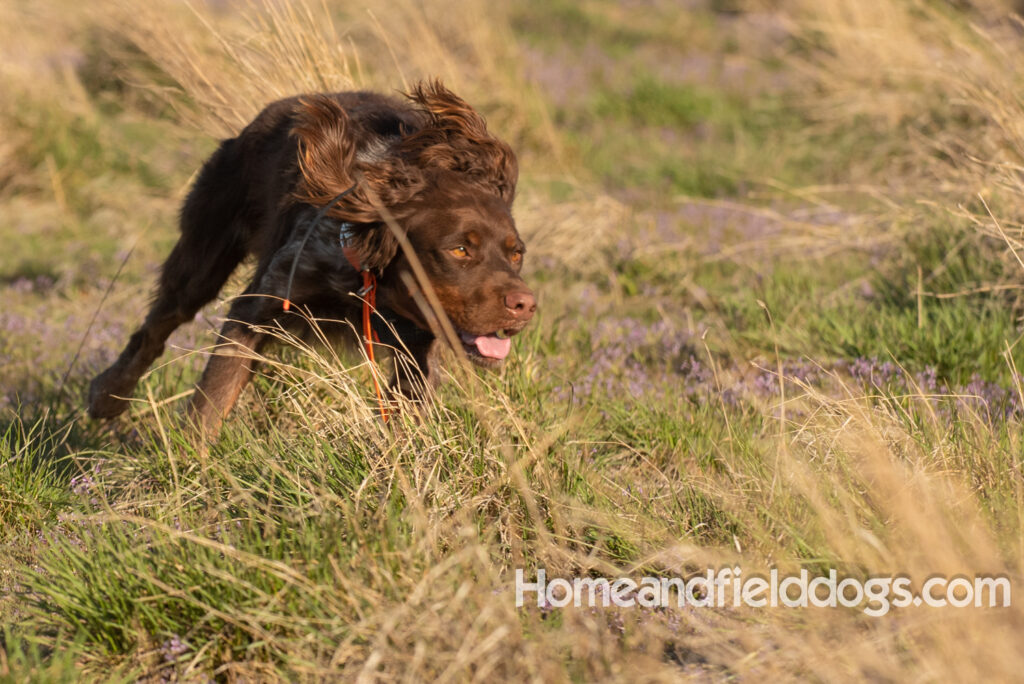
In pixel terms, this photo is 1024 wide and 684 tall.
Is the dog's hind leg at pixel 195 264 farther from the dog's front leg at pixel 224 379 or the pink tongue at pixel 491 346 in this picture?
the pink tongue at pixel 491 346

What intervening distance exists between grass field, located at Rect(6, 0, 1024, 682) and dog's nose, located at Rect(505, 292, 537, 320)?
22 cm

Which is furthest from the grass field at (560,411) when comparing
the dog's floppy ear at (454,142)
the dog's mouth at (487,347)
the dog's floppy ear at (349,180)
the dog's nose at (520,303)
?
the dog's floppy ear at (454,142)

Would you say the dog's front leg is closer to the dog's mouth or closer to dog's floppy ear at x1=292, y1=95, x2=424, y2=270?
dog's floppy ear at x1=292, y1=95, x2=424, y2=270

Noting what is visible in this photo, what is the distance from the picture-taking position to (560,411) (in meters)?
3.25

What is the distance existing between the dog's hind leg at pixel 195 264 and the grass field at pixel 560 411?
0.13 meters

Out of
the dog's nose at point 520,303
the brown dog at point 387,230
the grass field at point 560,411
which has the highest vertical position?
the brown dog at point 387,230

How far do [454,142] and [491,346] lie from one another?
672 mm

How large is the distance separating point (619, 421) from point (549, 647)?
4.63 ft

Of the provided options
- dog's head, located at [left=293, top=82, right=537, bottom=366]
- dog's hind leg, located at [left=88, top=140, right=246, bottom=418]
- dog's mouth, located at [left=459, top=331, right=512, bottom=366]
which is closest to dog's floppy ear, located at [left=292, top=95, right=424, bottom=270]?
dog's head, located at [left=293, top=82, right=537, bottom=366]

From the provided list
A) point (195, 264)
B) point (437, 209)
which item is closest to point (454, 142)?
point (437, 209)

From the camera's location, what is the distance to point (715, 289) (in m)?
5.31

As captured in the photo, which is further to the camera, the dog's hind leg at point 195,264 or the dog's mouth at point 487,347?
the dog's hind leg at point 195,264

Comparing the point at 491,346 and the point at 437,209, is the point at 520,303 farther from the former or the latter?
the point at 437,209

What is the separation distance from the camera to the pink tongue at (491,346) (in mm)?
3033
